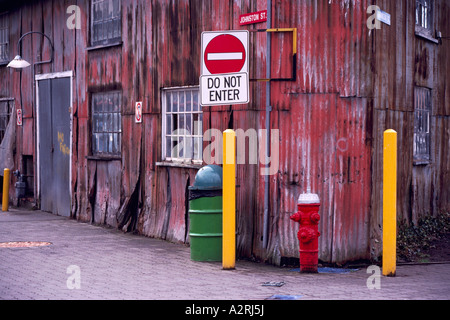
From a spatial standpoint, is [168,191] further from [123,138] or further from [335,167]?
[335,167]

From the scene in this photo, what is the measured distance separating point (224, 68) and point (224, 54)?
8.1 inches

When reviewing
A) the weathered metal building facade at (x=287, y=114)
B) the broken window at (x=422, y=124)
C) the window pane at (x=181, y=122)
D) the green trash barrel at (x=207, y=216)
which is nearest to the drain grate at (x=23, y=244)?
the weathered metal building facade at (x=287, y=114)

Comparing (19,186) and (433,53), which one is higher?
(433,53)

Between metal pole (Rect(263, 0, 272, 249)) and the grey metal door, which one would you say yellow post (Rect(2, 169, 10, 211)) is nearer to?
the grey metal door

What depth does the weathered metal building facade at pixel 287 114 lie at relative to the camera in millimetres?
10125

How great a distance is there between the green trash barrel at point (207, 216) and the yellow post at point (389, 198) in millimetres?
2531

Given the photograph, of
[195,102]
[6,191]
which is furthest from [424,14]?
[6,191]

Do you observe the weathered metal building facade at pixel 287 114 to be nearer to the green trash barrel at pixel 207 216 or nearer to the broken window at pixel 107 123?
the broken window at pixel 107 123

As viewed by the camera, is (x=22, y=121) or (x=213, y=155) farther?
(x=22, y=121)

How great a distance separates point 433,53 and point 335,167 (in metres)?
4.16

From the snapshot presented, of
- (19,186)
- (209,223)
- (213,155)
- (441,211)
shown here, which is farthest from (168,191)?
(19,186)

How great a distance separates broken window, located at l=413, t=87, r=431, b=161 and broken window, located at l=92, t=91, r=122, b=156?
5.82m

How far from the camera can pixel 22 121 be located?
1819cm
